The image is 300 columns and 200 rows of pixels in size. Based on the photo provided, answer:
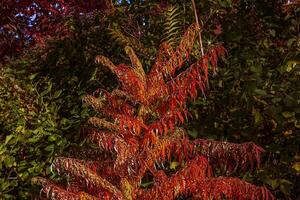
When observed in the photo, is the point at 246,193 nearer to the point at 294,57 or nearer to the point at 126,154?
the point at 126,154

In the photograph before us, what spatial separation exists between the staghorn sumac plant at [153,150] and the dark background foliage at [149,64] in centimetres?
82

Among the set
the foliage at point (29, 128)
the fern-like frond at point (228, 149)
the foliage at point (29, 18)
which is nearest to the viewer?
the fern-like frond at point (228, 149)

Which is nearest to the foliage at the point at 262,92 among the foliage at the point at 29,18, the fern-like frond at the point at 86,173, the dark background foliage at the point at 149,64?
the dark background foliage at the point at 149,64

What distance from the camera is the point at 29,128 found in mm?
5426

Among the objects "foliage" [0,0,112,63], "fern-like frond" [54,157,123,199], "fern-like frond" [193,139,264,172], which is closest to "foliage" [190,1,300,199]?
"fern-like frond" [193,139,264,172]

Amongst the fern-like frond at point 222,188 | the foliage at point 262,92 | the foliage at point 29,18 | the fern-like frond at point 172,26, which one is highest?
the foliage at point 29,18

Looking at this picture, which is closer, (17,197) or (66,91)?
(17,197)

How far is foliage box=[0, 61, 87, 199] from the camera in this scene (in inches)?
200

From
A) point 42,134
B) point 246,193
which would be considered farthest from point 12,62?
point 246,193

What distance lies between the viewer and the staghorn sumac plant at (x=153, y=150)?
318 centimetres

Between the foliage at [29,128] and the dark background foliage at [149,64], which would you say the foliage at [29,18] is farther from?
the foliage at [29,128]

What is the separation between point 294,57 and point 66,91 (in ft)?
7.69

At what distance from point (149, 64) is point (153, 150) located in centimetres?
218

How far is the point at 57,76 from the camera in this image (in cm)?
607
